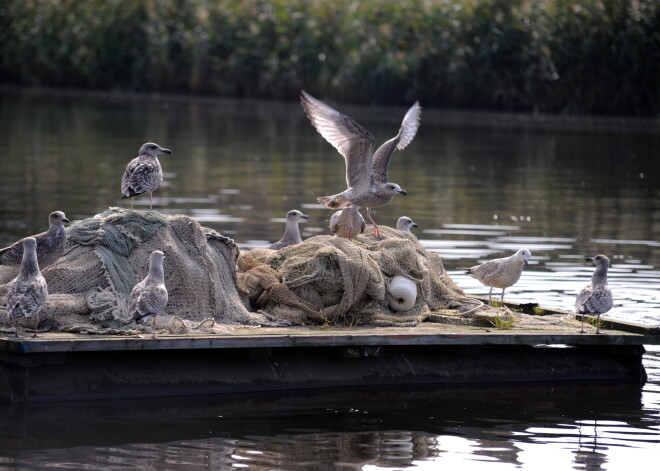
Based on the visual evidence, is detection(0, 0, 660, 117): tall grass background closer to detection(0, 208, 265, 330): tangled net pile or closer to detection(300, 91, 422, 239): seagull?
detection(300, 91, 422, 239): seagull

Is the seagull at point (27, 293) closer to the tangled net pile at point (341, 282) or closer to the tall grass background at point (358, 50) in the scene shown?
the tangled net pile at point (341, 282)

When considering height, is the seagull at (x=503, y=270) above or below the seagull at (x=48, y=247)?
below

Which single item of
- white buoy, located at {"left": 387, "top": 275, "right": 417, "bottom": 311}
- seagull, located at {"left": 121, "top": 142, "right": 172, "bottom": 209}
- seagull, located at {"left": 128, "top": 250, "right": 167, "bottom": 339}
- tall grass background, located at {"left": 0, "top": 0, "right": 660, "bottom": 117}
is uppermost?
tall grass background, located at {"left": 0, "top": 0, "right": 660, "bottom": 117}

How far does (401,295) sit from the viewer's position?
12.4 meters

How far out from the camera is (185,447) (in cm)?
994

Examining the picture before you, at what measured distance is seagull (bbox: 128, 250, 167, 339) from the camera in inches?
411

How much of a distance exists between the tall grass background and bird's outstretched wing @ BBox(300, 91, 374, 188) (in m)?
25.1

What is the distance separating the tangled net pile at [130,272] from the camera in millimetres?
11125

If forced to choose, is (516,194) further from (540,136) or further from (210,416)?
(210,416)

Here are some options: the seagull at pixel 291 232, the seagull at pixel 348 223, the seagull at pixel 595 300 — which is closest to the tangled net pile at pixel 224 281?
the seagull at pixel 595 300

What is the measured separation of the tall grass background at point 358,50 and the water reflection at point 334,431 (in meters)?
27.9

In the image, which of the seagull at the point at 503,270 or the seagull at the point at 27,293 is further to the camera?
the seagull at the point at 503,270

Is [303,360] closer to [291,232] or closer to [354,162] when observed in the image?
[354,162]

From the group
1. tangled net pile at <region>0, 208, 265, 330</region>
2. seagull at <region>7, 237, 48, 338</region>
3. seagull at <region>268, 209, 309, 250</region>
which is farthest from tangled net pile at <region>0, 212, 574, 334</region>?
seagull at <region>268, 209, 309, 250</region>
